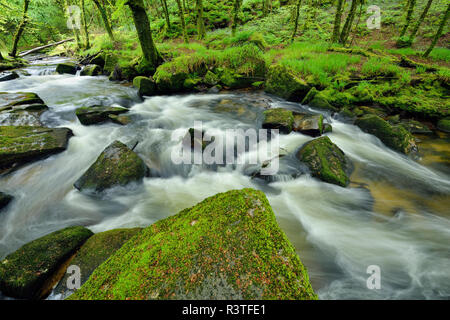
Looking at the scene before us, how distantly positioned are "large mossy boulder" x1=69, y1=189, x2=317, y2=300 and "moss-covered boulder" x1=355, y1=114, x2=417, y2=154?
5.29m

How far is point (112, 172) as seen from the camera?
3703 mm

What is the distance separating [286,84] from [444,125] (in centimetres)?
476

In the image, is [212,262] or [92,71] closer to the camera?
[212,262]

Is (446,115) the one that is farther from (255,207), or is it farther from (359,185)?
(255,207)

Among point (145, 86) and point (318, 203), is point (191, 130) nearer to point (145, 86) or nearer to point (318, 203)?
point (318, 203)

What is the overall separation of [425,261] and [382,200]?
116cm

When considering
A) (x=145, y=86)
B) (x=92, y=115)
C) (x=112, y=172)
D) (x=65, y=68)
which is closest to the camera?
(x=112, y=172)

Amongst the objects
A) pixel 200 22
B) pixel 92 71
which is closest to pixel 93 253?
pixel 92 71

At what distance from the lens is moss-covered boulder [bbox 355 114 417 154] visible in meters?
4.80

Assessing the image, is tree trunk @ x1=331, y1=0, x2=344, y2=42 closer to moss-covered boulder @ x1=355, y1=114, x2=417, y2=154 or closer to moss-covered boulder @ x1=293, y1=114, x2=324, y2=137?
moss-covered boulder @ x1=355, y1=114, x2=417, y2=154

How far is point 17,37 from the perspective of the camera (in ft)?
47.4

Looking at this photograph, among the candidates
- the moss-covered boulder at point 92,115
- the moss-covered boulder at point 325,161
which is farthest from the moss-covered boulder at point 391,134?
the moss-covered boulder at point 92,115

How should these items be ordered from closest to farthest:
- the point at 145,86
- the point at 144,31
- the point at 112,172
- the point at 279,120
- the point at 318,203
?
the point at 318,203
the point at 112,172
the point at 279,120
the point at 144,31
the point at 145,86
